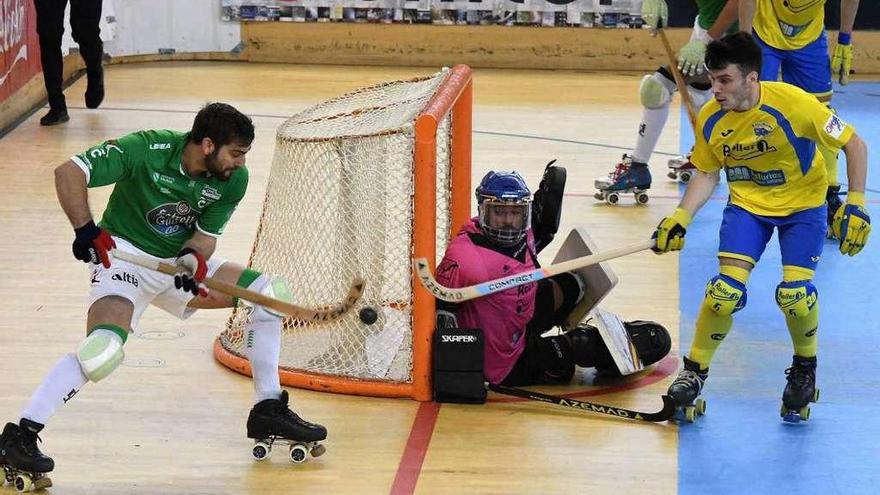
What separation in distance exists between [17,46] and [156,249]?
7.28 meters

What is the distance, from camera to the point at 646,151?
10195 millimetres

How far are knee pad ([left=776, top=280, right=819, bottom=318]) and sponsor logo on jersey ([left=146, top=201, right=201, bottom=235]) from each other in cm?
236

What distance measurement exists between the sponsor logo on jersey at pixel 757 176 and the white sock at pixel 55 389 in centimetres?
278

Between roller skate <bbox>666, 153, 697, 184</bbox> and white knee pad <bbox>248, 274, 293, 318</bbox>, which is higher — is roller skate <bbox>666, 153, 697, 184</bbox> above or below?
below

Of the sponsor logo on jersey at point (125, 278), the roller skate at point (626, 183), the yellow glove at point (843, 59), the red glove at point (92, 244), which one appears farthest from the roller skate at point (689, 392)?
the roller skate at point (626, 183)

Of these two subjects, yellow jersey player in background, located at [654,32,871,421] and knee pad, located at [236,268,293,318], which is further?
yellow jersey player in background, located at [654,32,871,421]

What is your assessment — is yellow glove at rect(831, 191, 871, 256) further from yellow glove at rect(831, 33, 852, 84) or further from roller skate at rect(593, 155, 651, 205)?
roller skate at rect(593, 155, 651, 205)

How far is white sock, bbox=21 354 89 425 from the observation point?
17.7ft

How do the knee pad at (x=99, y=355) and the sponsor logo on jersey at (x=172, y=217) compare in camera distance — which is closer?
the knee pad at (x=99, y=355)

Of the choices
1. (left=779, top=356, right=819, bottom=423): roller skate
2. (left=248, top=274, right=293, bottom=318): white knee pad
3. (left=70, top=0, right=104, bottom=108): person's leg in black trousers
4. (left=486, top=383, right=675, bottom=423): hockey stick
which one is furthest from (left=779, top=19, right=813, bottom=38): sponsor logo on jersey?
(left=70, top=0, right=104, bottom=108): person's leg in black trousers

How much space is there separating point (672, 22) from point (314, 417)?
9.97 metres

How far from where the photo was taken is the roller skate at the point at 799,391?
6250 millimetres

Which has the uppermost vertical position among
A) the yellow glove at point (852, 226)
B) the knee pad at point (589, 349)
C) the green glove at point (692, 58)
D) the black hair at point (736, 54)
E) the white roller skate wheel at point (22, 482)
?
the black hair at point (736, 54)

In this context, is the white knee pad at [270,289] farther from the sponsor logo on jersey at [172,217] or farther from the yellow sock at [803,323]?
the yellow sock at [803,323]
